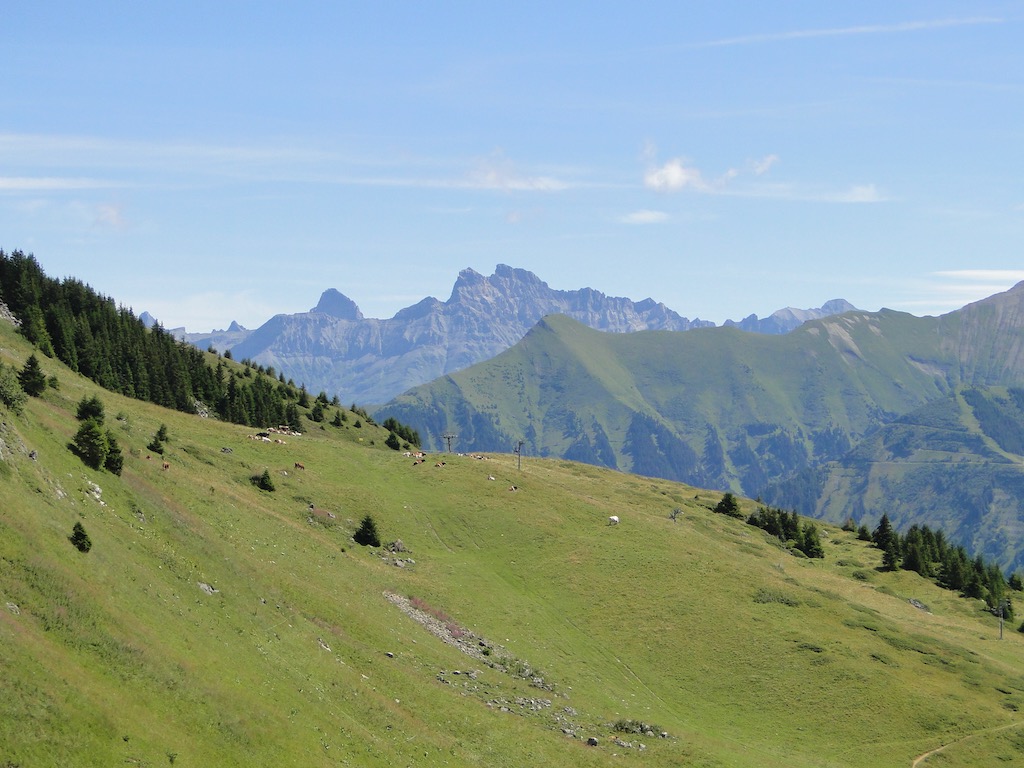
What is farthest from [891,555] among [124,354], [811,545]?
[124,354]

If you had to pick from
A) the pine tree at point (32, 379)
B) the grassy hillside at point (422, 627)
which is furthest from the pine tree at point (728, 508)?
the pine tree at point (32, 379)

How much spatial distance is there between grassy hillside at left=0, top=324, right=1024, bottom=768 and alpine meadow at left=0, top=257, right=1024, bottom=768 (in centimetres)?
25

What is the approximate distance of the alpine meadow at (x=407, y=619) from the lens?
40.8 m

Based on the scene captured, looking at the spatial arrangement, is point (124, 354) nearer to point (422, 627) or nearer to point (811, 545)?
point (422, 627)

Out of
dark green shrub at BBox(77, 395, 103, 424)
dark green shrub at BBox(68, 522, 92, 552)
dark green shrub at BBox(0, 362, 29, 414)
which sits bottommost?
dark green shrub at BBox(68, 522, 92, 552)

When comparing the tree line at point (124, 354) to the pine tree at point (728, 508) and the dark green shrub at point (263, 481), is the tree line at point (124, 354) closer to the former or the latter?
the dark green shrub at point (263, 481)

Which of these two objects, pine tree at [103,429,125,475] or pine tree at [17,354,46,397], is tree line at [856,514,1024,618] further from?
pine tree at [17,354,46,397]

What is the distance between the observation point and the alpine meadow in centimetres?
4081

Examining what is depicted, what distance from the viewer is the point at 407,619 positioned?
76875 millimetres

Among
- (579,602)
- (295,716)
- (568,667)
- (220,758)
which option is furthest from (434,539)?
(220,758)

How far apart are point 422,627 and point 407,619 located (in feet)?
5.06

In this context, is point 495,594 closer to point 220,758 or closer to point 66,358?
point 220,758

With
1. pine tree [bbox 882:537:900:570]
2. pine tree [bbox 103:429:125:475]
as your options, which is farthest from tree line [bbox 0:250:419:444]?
pine tree [bbox 882:537:900:570]

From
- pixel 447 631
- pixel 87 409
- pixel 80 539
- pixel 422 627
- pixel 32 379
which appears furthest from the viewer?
pixel 447 631
